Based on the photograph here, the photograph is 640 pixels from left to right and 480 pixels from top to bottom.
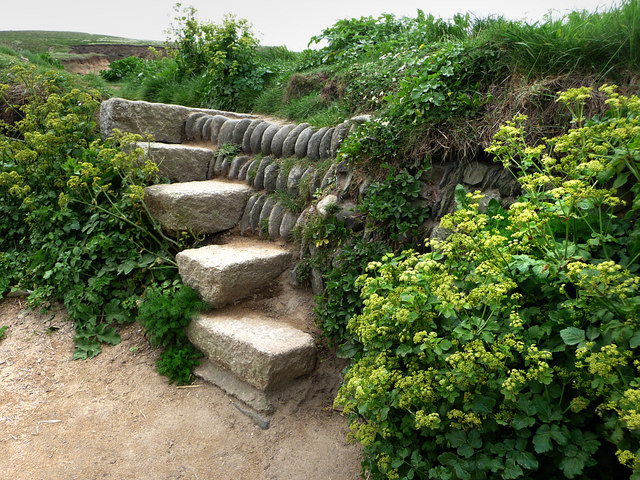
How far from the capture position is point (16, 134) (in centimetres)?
637

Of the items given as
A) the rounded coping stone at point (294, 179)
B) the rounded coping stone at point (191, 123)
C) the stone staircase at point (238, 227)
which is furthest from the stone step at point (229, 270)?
the rounded coping stone at point (191, 123)

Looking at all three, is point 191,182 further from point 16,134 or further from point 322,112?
point 16,134

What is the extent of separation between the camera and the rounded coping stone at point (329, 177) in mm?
4023

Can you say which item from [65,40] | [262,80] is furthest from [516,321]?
[65,40]

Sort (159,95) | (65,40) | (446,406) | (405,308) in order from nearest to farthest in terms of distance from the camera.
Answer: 1. (446,406)
2. (405,308)
3. (159,95)
4. (65,40)

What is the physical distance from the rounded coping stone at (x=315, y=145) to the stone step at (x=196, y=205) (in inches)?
34.1

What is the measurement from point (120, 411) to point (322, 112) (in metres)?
3.67

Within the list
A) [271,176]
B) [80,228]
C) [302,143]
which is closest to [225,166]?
[271,176]

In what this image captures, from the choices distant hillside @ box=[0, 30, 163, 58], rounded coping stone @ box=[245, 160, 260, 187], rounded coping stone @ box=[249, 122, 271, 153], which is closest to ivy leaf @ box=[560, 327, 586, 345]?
rounded coping stone @ box=[245, 160, 260, 187]

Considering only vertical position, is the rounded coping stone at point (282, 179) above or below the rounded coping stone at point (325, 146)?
below

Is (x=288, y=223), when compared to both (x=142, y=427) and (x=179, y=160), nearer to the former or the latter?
(x=179, y=160)

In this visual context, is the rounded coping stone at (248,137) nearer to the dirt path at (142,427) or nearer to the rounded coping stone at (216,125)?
the rounded coping stone at (216,125)

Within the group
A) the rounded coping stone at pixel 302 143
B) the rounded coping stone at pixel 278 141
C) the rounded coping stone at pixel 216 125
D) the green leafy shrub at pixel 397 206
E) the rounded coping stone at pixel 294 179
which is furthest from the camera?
the rounded coping stone at pixel 216 125

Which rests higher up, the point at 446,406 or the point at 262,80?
the point at 262,80
